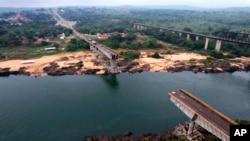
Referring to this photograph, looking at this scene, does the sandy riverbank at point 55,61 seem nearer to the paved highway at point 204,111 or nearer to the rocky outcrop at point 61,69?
the rocky outcrop at point 61,69

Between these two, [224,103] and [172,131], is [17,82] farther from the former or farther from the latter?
[224,103]

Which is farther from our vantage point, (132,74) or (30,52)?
(30,52)

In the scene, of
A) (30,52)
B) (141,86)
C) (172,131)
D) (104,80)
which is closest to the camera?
(172,131)

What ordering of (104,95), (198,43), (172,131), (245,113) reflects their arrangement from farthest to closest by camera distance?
1. (198,43)
2. (104,95)
3. (245,113)
4. (172,131)

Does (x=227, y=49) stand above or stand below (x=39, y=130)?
above

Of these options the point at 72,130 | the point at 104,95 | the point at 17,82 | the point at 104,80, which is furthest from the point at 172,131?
the point at 17,82

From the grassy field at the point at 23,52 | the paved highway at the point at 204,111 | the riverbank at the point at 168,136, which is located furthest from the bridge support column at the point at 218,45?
the grassy field at the point at 23,52

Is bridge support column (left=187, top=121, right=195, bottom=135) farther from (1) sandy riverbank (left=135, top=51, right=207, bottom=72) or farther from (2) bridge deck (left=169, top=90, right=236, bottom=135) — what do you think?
(1) sandy riverbank (left=135, top=51, right=207, bottom=72)
